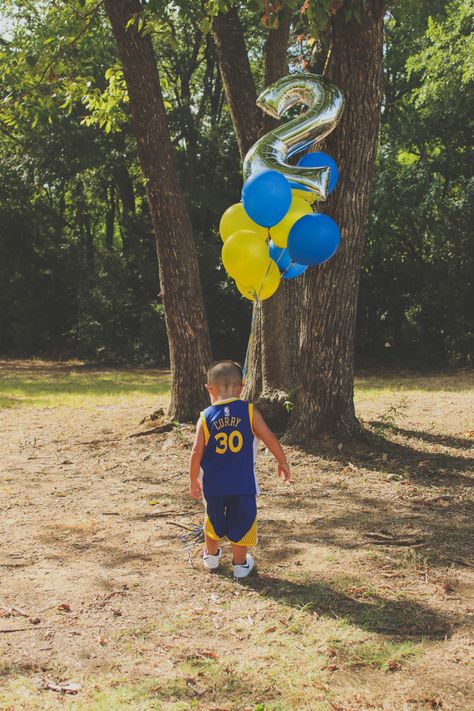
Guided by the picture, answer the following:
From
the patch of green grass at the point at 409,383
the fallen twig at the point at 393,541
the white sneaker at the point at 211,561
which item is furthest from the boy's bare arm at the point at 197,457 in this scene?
the patch of green grass at the point at 409,383

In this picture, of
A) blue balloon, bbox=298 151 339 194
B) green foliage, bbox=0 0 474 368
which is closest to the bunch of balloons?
blue balloon, bbox=298 151 339 194

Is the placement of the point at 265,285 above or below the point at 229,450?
above

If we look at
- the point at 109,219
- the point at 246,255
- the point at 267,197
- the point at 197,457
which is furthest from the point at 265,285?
the point at 109,219

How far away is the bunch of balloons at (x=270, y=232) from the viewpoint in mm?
4531

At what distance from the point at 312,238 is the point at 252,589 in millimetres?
2125

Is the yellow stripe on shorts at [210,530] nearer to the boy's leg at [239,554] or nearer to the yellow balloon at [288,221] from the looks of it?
the boy's leg at [239,554]

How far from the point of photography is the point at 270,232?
192 inches

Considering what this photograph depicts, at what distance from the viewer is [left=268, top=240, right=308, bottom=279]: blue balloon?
200 inches

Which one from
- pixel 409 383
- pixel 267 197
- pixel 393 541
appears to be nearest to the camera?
pixel 267 197

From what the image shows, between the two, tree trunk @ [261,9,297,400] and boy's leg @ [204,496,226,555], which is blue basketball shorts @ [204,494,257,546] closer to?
boy's leg @ [204,496,226,555]

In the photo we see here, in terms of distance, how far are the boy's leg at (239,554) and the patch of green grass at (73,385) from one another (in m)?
7.11

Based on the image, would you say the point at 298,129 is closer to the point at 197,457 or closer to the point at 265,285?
the point at 265,285

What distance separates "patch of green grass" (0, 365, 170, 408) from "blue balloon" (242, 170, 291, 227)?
6.91 metres

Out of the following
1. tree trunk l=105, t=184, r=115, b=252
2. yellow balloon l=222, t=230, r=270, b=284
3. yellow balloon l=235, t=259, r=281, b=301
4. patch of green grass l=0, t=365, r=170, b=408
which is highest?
tree trunk l=105, t=184, r=115, b=252
